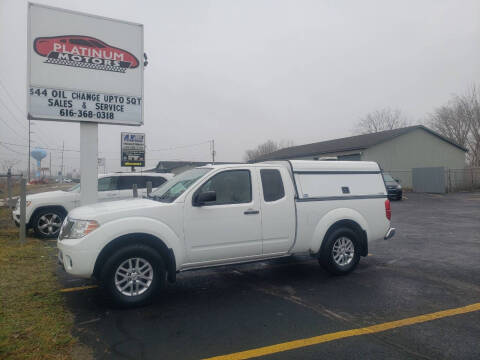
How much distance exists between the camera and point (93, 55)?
922cm

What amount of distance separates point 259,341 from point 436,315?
90.7 inches

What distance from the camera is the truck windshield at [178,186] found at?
549 cm

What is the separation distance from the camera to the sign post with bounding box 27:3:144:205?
868cm

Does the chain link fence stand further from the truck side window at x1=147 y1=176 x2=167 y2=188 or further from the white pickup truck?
the white pickup truck

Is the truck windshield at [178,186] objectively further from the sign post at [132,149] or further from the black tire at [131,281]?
the sign post at [132,149]

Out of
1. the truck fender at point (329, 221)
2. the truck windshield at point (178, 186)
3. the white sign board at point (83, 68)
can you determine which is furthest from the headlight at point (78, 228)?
the white sign board at point (83, 68)

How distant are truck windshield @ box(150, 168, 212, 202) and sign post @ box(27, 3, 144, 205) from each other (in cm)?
403

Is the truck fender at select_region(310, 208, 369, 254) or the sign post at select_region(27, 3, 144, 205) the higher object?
the sign post at select_region(27, 3, 144, 205)

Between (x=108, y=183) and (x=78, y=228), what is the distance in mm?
6418

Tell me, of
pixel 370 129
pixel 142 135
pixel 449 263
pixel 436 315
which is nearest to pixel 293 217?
pixel 436 315

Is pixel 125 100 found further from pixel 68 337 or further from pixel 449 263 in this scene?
pixel 449 263

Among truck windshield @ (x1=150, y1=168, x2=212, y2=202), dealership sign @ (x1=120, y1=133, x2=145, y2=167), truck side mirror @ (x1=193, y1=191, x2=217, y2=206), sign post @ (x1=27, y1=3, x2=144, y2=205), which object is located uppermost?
sign post @ (x1=27, y1=3, x2=144, y2=205)

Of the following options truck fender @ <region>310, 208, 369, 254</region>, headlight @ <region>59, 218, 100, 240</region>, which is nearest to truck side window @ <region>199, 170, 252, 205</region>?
truck fender @ <region>310, 208, 369, 254</region>

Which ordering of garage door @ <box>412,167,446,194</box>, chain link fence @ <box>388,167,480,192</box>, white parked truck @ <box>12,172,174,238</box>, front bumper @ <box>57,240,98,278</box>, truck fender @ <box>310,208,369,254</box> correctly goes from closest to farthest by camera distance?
1. front bumper @ <box>57,240,98,278</box>
2. truck fender @ <box>310,208,369,254</box>
3. white parked truck @ <box>12,172,174,238</box>
4. garage door @ <box>412,167,446,194</box>
5. chain link fence @ <box>388,167,480,192</box>
